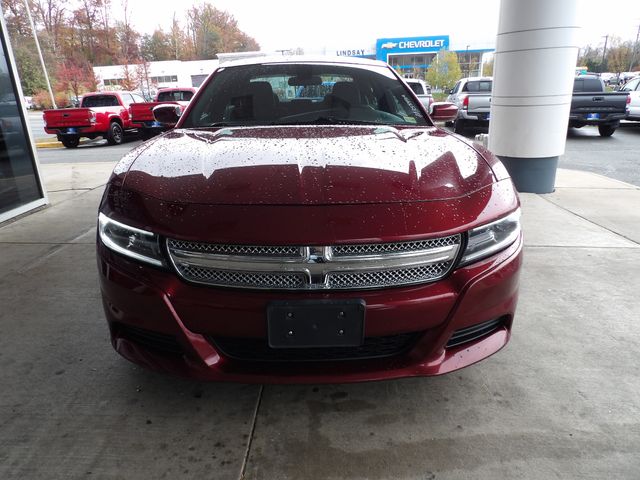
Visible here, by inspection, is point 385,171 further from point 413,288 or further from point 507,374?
point 507,374

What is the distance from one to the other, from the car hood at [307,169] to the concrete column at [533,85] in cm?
370

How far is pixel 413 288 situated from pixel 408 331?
0.15m

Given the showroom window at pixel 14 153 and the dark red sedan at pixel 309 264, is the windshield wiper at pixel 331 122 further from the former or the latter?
the showroom window at pixel 14 153

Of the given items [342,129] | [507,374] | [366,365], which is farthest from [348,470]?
[342,129]

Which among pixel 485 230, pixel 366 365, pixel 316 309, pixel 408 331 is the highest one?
pixel 485 230

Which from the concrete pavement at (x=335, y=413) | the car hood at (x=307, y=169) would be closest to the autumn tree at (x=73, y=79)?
the concrete pavement at (x=335, y=413)

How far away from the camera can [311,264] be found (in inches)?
59.7

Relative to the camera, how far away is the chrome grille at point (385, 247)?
1.52 metres

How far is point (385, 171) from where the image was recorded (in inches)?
68.4

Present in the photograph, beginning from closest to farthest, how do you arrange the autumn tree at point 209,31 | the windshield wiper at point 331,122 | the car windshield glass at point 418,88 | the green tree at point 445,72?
the windshield wiper at point 331,122 → the car windshield glass at point 418,88 → the green tree at point 445,72 → the autumn tree at point 209,31

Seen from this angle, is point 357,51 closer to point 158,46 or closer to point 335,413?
point 158,46

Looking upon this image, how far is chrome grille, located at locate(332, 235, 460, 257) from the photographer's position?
60.0 inches

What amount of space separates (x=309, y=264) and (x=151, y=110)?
11.9m

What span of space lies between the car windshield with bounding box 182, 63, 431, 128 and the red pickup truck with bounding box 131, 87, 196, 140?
316 inches
